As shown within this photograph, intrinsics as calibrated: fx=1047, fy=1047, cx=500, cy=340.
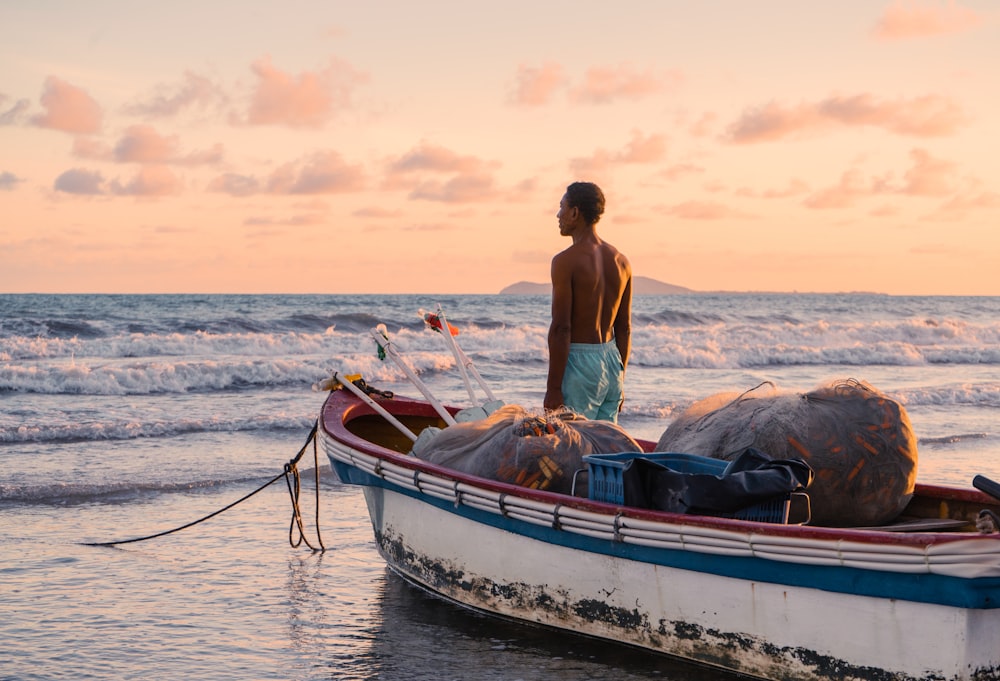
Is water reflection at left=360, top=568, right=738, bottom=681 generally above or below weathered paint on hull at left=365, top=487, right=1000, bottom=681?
below

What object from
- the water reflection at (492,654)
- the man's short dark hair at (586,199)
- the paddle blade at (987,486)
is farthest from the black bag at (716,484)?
the man's short dark hair at (586,199)

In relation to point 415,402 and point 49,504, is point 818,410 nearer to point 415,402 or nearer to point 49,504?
point 415,402

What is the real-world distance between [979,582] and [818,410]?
52.2 inches

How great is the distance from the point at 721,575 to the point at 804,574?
0.38 metres

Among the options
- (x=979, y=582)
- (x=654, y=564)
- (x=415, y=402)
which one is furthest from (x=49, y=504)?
(x=979, y=582)

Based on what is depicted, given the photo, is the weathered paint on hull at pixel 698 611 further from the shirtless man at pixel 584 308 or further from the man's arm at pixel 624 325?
the man's arm at pixel 624 325

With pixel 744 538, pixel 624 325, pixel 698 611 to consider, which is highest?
pixel 624 325

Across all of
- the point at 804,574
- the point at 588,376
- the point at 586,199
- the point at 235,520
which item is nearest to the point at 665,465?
the point at 804,574

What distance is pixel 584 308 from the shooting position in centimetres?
589

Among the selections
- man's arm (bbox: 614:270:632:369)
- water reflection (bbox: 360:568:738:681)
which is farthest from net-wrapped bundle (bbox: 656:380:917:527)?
man's arm (bbox: 614:270:632:369)

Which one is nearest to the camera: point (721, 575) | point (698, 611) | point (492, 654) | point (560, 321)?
point (721, 575)

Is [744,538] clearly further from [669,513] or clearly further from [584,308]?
[584,308]

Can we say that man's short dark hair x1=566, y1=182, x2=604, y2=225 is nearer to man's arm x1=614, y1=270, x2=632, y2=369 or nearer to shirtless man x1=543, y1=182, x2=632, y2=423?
shirtless man x1=543, y1=182, x2=632, y2=423

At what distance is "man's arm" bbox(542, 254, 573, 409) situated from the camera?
5793mm
